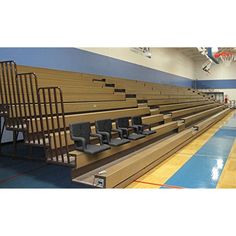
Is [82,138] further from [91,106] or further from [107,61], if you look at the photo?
[107,61]

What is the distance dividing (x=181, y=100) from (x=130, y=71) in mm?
2011

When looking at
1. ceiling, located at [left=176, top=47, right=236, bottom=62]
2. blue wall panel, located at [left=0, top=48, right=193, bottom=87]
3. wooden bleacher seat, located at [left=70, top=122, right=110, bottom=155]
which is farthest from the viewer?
ceiling, located at [left=176, top=47, right=236, bottom=62]

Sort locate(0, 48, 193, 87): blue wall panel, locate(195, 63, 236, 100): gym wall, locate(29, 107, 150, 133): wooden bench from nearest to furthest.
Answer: locate(29, 107, 150, 133): wooden bench → locate(0, 48, 193, 87): blue wall panel → locate(195, 63, 236, 100): gym wall

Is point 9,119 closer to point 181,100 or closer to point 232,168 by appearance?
point 232,168

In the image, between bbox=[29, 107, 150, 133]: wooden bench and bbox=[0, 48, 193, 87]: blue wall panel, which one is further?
bbox=[0, 48, 193, 87]: blue wall panel

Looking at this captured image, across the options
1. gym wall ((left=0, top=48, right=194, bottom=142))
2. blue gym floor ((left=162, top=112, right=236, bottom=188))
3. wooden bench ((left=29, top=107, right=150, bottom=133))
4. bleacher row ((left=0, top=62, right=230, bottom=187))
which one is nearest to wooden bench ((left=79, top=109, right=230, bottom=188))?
bleacher row ((left=0, top=62, right=230, bottom=187))

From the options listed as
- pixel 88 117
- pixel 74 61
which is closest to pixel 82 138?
pixel 88 117

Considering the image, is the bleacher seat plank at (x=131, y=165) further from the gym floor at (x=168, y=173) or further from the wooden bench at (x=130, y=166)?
the gym floor at (x=168, y=173)

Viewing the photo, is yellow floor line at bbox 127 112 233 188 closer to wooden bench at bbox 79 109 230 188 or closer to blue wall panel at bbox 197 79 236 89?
wooden bench at bbox 79 109 230 188

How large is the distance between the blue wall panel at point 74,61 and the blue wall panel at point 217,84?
327 inches

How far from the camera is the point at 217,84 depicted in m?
16.6

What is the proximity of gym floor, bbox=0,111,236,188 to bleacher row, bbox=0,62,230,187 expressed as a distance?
189 millimetres

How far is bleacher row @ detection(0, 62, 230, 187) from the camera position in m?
2.79

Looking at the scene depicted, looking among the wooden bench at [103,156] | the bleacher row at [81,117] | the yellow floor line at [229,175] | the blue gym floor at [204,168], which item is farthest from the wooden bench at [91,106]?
the yellow floor line at [229,175]
